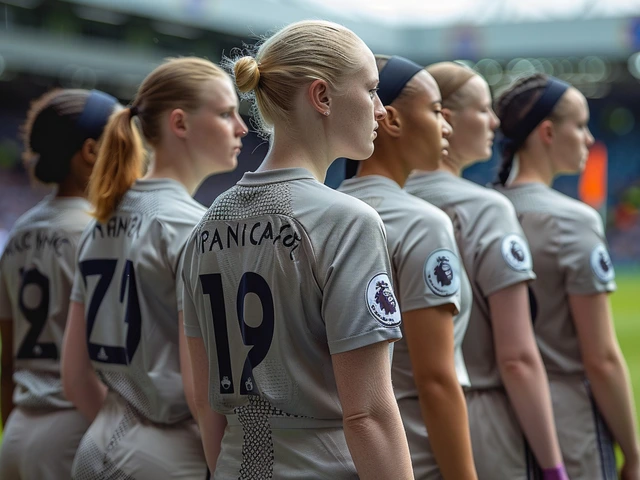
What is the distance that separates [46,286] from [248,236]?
1.65m

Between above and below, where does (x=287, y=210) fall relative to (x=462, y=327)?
above

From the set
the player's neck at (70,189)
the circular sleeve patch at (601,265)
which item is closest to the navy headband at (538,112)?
the circular sleeve patch at (601,265)

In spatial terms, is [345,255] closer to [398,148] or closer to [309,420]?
[309,420]

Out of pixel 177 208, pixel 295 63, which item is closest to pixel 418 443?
pixel 177 208

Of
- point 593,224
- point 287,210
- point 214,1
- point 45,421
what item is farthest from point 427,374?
point 214,1

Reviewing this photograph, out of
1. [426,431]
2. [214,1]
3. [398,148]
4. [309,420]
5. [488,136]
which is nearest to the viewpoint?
[309,420]

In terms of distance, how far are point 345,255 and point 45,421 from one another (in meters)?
1.85

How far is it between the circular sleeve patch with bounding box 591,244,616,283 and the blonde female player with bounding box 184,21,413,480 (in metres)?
1.51

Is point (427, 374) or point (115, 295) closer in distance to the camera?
point (427, 374)

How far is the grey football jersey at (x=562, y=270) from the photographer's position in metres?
3.29

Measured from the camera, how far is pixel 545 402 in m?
2.96

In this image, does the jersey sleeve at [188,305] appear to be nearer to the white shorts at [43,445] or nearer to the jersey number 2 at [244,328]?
the jersey number 2 at [244,328]

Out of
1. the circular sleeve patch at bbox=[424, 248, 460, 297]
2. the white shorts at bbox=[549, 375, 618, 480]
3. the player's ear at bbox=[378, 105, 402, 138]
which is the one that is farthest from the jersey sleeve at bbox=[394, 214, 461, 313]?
the white shorts at bbox=[549, 375, 618, 480]

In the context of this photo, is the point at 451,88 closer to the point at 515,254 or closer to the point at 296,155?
the point at 515,254
